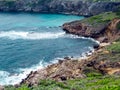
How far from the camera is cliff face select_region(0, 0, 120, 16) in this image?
568ft

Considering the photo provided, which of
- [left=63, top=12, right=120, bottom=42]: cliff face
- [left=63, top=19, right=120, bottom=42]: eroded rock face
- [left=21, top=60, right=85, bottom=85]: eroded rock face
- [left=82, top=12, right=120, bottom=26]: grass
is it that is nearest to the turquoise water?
[left=63, top=19, right=120, bottom=42]: eroded rock face

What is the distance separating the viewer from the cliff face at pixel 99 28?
121m

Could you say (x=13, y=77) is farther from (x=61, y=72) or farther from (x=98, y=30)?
(x=98, y=30)

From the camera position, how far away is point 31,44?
4715 inches

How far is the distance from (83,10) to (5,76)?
96680mm

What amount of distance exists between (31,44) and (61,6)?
68.2 meters

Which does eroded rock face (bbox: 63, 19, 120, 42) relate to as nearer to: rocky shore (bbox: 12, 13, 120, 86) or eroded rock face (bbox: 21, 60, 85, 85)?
rocky shore (bbox: 12, 13, 120, 86)

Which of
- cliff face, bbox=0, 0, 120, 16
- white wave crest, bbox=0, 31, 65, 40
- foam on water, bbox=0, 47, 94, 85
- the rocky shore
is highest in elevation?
the rocky shore

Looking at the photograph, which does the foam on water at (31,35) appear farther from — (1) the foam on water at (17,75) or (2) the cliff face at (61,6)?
(2) the cliff face at (61,6)

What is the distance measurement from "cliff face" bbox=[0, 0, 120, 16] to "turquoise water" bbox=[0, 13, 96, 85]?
10.4 meters

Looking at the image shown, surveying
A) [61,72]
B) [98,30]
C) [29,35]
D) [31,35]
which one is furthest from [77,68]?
[29,35]

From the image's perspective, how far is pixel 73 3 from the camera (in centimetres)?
18312

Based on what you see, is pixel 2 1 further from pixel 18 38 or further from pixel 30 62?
pixel 30 62

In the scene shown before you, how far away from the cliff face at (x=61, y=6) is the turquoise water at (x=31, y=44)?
1039 cm
